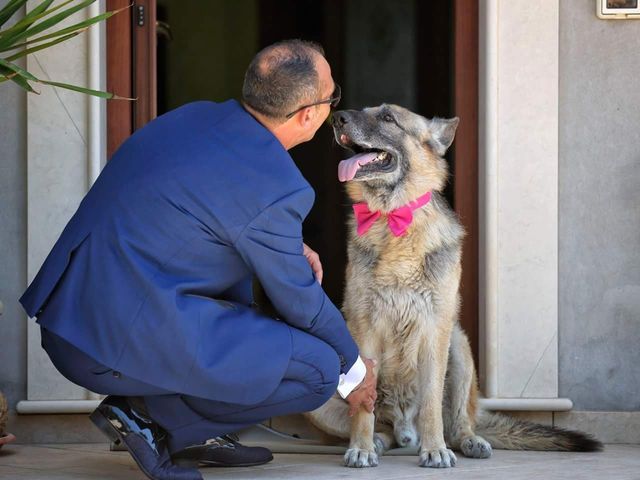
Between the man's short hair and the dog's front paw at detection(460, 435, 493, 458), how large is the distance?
1.75m

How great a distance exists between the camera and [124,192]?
3.48 metres

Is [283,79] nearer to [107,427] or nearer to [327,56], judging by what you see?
[107,427]

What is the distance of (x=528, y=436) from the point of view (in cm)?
471

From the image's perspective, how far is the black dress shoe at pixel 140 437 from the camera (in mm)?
3568

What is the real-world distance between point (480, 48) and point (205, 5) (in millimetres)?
5460


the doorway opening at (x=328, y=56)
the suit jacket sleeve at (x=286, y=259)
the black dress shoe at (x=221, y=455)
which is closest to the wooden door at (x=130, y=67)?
the black dress shoe at (x=221, y=455)

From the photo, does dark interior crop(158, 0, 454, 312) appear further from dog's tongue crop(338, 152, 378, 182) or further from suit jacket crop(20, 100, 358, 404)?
suit jacket crop(20, 100, 358, 404)

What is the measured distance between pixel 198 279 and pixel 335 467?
1.20 metres

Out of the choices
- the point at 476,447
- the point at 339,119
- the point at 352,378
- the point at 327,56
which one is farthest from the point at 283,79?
the point at 327,56

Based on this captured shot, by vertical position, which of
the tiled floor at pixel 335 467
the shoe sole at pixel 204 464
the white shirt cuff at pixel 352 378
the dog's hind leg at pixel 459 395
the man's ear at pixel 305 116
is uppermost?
the man's ear at pixel 305 116

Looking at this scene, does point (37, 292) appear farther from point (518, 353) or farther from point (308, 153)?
point (308, 153)

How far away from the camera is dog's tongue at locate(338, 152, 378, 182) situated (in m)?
4.53

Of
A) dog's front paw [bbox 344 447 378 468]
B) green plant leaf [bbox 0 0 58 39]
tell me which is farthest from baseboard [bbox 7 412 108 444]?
green plant leaf [bbox 0 0 58 39]

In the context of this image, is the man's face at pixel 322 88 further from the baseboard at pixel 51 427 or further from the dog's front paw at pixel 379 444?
the baseboard at pixel 51 427
